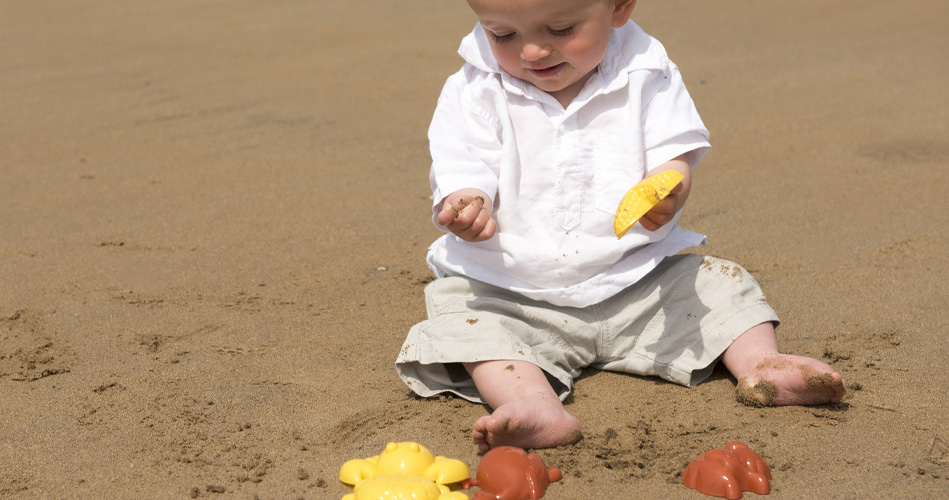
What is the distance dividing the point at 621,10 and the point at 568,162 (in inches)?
13.1

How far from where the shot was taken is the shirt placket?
2.07 m

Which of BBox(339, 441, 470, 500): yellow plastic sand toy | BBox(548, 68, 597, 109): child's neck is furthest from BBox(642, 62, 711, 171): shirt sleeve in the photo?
BBox(339, 441, 470, 500): yellow plastic sand toy

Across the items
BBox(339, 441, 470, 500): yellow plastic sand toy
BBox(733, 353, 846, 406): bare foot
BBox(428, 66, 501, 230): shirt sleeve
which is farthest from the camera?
BBox(428, 66, 501, 230): shirt sleeve

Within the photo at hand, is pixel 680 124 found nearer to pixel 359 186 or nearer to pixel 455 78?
pixel 455 78

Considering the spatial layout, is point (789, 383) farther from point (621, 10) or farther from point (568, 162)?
point (621, 10)

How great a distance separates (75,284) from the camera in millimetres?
2607

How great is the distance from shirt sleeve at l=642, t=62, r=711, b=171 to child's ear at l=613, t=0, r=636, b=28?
148 millimetres

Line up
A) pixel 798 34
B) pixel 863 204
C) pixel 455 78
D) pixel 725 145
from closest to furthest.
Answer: pixel 455 78 < pixel 863 204 < pixel 725 145 < pixel 798 34

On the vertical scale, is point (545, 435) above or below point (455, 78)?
below

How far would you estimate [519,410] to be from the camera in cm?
176

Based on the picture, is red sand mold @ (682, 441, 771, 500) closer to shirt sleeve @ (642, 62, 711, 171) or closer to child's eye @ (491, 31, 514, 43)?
shirt sleeve @ (642, 62, 711, 171)

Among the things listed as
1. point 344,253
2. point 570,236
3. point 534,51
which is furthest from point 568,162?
point 344,253

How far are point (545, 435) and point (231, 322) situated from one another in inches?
37.5

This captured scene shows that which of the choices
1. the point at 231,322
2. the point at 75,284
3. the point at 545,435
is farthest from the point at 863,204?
the point at 75,284
